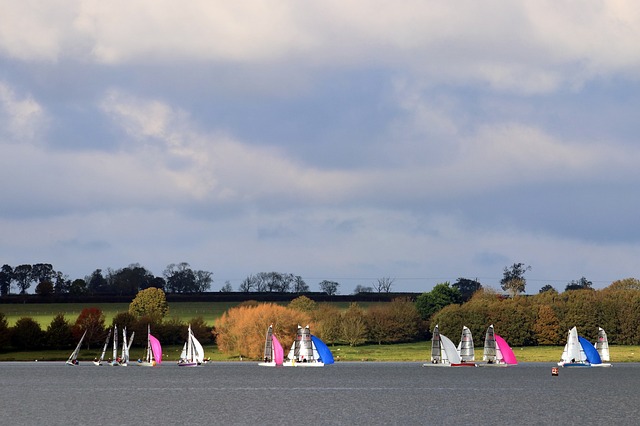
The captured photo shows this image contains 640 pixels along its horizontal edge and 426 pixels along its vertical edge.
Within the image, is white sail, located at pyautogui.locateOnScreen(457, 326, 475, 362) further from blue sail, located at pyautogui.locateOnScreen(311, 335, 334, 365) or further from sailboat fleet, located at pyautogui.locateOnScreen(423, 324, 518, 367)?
blue sail, located at pyautogui.locateOnScreen(311, 335, 334, 365)

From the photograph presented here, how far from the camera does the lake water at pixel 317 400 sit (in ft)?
339

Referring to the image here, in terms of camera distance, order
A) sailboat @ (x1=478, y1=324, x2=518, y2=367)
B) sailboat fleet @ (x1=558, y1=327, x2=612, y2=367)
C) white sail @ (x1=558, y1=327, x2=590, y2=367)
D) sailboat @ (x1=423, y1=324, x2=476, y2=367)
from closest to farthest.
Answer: sailboat fleet @ (x1=558, y1=327, x2=612, y2=367), sailboat @ (x1=423, y1=324, x2=476, y2=367), white sail @ (x1=558, y1=327, x2=590, y2=367), sailboat @ (x1=478, y1=324, x2=518, y2=367)

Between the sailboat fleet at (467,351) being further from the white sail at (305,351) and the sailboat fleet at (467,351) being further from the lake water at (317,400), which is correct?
the white sail at (305,351)

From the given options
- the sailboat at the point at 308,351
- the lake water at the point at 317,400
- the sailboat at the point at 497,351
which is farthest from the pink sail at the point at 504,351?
the sailboat at the point at 308,351

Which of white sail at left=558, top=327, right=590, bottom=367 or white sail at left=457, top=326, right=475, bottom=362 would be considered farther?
white sail at left=457, top=326, right=475, bottom=362

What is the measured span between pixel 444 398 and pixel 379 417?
28766 mm

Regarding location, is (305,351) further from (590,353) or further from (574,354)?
(590,353)

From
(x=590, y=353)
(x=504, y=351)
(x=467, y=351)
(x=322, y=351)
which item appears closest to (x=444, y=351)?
(x=467, y=351)

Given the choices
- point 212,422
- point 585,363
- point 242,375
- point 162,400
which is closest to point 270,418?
point 212,422

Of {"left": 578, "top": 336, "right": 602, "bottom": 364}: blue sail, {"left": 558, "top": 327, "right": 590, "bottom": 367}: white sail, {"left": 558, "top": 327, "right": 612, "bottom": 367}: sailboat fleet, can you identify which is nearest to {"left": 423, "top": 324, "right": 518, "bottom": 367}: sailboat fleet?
{"left": 558, "top": 327, "right": 590, "bottom": 367}: white sail

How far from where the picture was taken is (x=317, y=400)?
12900cm

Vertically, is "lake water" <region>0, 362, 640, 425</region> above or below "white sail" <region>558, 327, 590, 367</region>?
below

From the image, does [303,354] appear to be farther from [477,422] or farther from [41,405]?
[477,422]

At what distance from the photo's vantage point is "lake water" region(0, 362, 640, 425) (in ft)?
339
